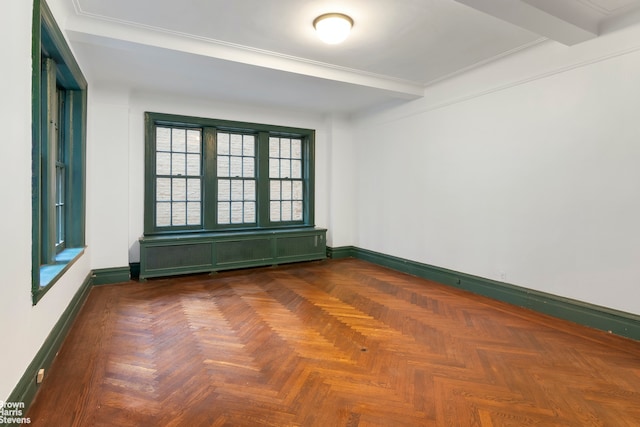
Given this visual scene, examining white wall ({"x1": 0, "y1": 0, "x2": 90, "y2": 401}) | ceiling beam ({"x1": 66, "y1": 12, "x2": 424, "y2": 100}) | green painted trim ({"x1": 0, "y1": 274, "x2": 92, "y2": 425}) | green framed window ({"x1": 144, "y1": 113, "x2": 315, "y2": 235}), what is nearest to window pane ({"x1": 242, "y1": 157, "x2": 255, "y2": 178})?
green framed window ({"x1": 144, "y1": 113, "x2": 315, "y2": 235})

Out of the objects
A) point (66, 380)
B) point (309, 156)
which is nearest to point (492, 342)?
point (66, 380)

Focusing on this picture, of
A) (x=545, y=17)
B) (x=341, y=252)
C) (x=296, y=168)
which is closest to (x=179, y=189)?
(x=296, y=168)

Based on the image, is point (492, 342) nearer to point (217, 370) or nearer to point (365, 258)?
point (217, 370)

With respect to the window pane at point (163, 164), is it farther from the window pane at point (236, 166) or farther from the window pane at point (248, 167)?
the window pane at point (248, 167)

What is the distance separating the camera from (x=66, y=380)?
2338mm

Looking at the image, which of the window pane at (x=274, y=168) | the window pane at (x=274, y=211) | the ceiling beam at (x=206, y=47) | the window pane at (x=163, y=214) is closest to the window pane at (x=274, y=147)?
the window pane at (x=274, y=168)

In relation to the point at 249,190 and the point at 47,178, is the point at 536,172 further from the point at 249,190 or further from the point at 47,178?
the point at 47,178

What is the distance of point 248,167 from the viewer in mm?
6254

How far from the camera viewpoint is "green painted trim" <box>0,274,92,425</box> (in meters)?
1.95

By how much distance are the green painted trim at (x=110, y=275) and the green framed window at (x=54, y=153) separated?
0.80 metres

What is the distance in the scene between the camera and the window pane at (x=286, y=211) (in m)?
6.63

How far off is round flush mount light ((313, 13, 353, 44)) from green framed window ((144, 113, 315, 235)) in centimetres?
307

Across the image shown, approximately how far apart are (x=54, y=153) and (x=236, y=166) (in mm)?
3125

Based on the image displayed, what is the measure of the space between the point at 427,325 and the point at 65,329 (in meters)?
3.42
